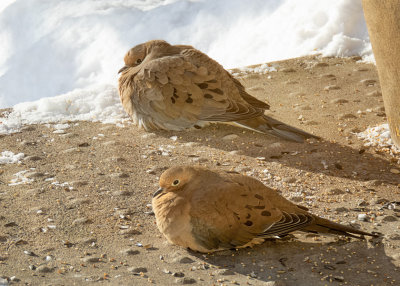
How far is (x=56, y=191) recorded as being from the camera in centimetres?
468

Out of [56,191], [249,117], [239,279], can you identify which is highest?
[249,117]

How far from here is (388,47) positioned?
16.3 feet

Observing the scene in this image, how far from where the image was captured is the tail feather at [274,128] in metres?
5.37

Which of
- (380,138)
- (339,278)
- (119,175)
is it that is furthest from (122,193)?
(380,138)

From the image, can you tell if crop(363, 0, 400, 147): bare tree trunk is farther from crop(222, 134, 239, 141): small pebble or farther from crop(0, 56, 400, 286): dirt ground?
crop(222, 134, 239, 141): small pebble

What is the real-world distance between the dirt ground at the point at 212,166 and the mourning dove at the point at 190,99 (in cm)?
12

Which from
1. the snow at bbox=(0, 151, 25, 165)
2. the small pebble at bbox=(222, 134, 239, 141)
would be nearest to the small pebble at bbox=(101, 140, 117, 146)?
the snow at bbox=(0, 151, 25, 165)

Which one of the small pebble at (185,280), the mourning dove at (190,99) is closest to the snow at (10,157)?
the mourning dove at (190,99)

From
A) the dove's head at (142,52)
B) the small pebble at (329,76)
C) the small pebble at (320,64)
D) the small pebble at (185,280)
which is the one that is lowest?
the small pebble at (185,280)

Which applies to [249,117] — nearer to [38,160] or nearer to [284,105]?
[284,105]

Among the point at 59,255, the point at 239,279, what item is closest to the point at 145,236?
the point at 59,255

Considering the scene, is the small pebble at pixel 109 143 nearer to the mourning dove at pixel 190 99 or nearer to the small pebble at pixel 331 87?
the mourning dove at pixel 190 99

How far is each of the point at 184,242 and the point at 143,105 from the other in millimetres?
2145

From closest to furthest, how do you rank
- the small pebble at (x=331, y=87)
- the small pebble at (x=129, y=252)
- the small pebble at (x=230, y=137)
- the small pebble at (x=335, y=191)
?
the small pebble at (x=129, y=252)
the small pebble at (x=335, y=191)
the small pebble at (x=230, y=137)
the small pebble at (x=331, y=87)
